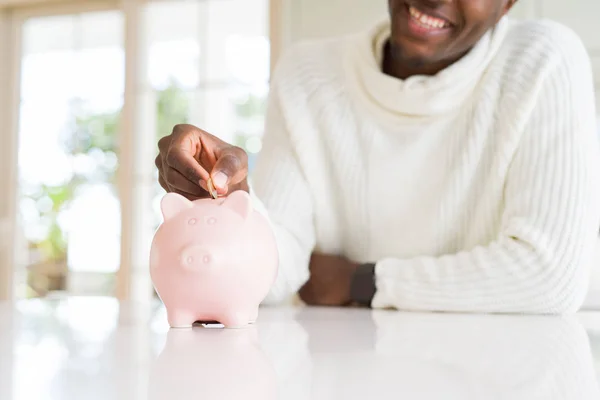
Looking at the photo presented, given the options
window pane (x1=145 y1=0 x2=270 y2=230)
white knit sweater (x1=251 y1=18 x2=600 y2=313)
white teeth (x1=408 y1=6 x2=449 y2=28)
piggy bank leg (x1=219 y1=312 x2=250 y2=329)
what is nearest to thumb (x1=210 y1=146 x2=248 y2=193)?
piggy bank leg (x1=219 y1=312 x2=250 y2=329)

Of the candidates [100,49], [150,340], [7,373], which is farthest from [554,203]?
[100,49]

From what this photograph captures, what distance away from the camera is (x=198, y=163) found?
79cm

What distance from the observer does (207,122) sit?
12.7ft

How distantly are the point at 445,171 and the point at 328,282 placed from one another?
29 cm

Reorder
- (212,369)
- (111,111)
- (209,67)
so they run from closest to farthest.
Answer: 1. (212,369)
2. (209,67)
3. (111,111)

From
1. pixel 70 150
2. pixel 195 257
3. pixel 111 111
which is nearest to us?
pixel 195 257

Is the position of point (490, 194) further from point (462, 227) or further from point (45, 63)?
point (45, 63)

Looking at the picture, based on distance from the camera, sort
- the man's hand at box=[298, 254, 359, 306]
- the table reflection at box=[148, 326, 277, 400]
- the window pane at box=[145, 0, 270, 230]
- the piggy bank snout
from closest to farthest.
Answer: the table reflection at box=[148, 326, 277, 400] < the piggy bank snout < the man's hand at box=[298, 254, 359, 306] < the window pane at box=[145, 0, 270, 230]

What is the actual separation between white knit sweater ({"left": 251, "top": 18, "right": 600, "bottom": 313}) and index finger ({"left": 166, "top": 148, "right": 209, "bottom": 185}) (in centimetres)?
31

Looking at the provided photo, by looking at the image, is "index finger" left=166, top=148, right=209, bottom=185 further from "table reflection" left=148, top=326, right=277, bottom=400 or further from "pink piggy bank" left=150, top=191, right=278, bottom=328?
"table reflection" left=148, top=326, right=277, bottom=400

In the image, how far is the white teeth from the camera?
1.18 metres

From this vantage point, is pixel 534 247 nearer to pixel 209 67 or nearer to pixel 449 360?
pixel 449 360

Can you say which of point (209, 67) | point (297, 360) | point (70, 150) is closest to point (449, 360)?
point (297, 360)

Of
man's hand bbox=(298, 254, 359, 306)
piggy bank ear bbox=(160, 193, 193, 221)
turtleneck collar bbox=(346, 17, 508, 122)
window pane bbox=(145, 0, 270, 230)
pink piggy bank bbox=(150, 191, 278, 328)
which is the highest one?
window pane bbox=(145, 0, 270, 230)
